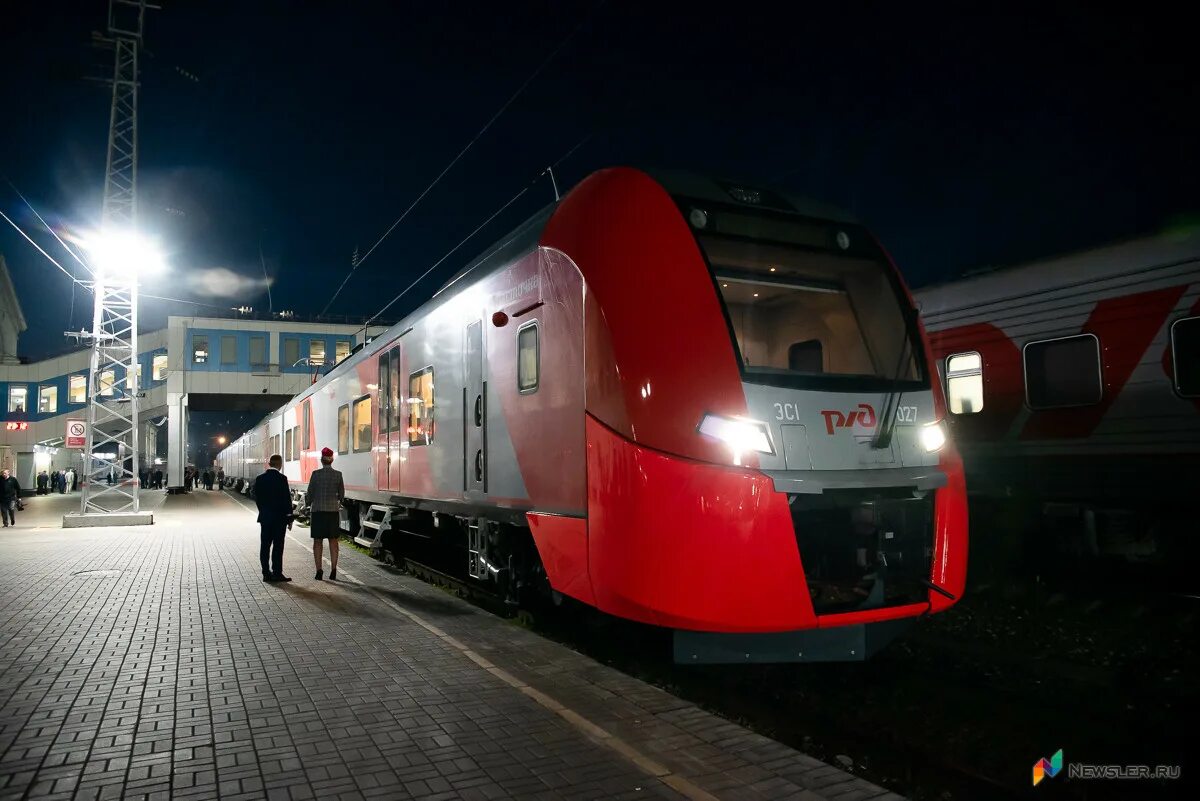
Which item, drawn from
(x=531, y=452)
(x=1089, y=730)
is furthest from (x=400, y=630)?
(x=1089, y=730)

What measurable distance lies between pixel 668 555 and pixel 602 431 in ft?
2.96

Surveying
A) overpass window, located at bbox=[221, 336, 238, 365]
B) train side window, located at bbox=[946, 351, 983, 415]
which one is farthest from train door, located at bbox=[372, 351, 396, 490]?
overpass window, located at bbox=[221, 336, 238, 365]

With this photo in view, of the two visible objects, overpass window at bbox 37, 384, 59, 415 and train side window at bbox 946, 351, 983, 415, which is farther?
overpass window at bbox 37, 384, 59, 415

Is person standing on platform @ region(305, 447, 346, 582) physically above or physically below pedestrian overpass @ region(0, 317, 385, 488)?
below

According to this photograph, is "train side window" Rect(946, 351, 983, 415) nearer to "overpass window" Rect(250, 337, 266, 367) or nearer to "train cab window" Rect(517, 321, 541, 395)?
"train cab window" Rect(517, 321, 541, 395)

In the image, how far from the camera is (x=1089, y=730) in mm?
4781

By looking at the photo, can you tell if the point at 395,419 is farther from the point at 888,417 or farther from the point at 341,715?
the point at 888,417

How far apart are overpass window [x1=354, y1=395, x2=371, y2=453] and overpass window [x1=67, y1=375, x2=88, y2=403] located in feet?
143

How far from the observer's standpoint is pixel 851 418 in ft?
17.6

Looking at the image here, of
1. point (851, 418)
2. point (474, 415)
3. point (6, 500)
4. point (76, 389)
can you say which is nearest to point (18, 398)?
point (76, 389)

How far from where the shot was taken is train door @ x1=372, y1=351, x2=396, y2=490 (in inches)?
414

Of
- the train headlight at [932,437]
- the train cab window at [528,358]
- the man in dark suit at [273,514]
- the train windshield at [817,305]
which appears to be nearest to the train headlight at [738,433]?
the train windshield at [817,305]

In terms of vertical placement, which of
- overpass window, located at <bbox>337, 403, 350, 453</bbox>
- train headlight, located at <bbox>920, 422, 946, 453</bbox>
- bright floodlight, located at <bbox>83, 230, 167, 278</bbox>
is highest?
bright floodlight, located at <bbox>83, 230, 167, 278</bbox>

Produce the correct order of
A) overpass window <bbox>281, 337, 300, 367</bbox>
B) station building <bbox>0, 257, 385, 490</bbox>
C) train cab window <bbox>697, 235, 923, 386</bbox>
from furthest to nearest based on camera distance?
overpass window <bbox>281, 337, 300, 367</bbox> < station building <bbox>0, 257, 385, 490</bbox> < train cab window <bbox>697, 235, 923, 386</bbox>
